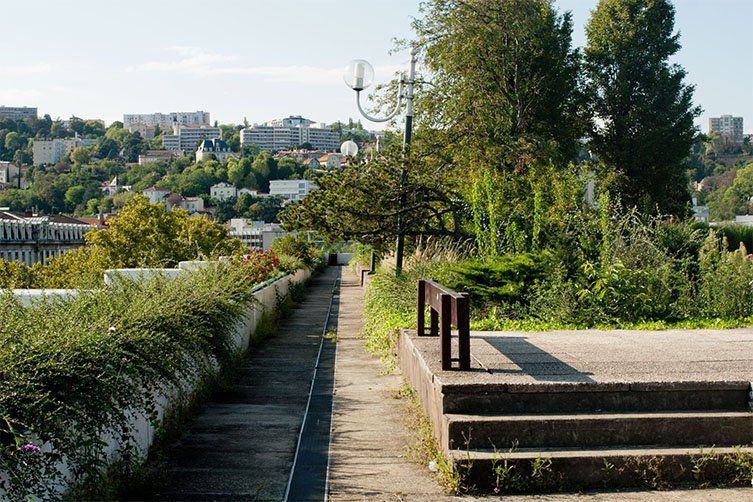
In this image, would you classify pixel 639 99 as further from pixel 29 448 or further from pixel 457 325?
pixel 29 448

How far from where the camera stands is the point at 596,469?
5.97m

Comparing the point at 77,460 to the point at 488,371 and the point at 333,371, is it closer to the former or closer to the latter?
the point at 488,371

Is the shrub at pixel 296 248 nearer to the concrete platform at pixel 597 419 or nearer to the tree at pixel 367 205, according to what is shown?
the tree at pixel 367 205

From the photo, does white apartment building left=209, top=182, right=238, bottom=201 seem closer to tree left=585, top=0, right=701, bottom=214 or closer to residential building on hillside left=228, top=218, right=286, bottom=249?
residential building on hillside left=228, top=218, right=286, bottom=249

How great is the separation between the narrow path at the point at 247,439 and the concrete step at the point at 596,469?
1.32 m

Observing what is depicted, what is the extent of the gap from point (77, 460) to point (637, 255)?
8.80 m

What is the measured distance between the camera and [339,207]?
16406mm

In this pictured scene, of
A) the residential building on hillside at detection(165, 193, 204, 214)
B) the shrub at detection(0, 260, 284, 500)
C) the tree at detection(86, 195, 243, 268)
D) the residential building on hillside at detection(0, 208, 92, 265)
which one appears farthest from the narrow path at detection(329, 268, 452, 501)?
the residential building on hillside at detection(165, 193, 204, 214)

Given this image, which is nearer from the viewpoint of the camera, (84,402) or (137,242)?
(84,402)

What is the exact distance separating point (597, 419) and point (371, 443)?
183 centimetres

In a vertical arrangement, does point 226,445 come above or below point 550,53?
below

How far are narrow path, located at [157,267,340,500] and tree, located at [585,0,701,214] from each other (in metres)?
34.4

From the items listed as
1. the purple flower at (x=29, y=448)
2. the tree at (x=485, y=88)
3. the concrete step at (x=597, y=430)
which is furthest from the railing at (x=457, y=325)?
the tree at (x=485, y=88)

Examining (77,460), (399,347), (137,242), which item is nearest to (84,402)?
(77,460)
